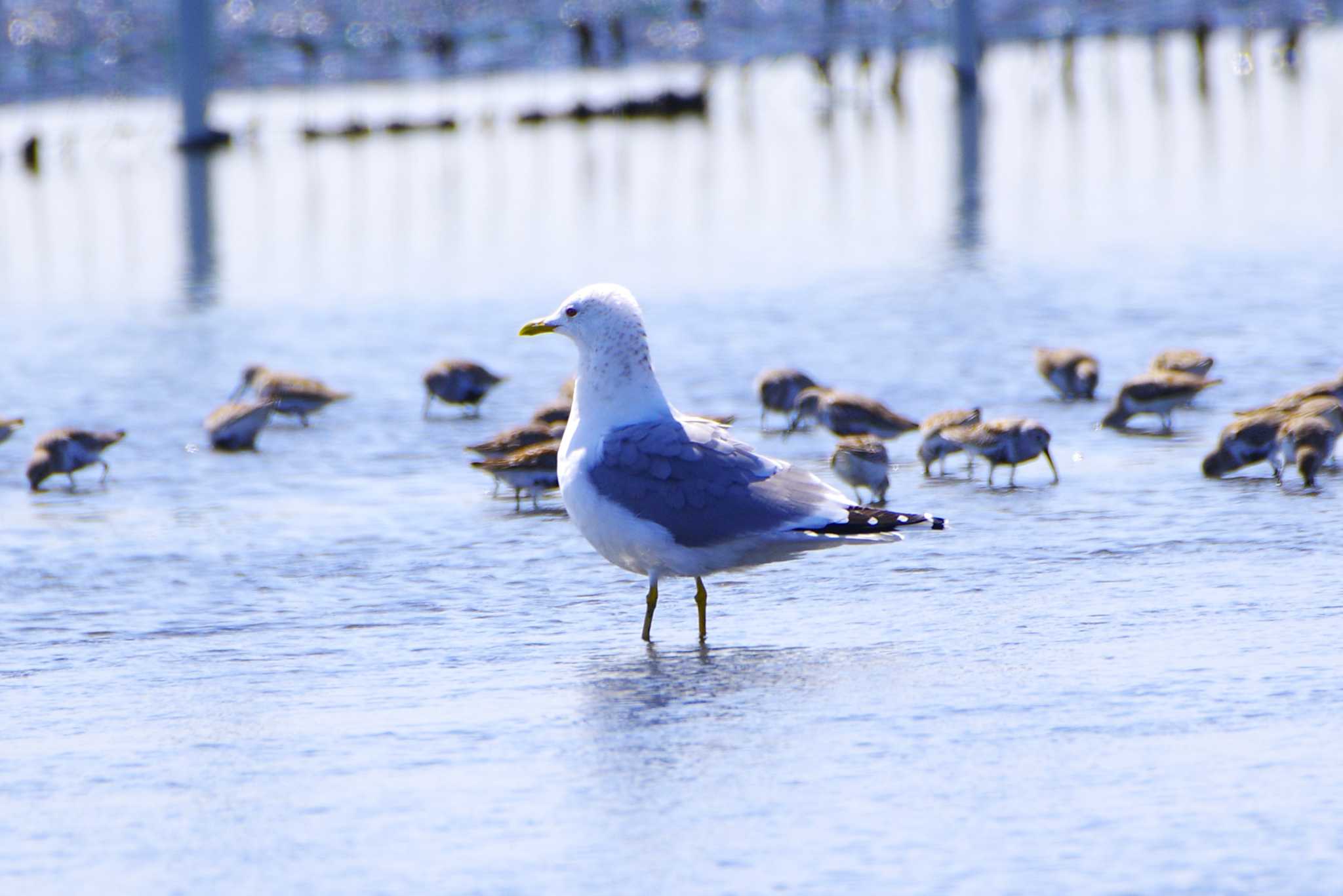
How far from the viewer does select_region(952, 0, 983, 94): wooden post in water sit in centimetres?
5697

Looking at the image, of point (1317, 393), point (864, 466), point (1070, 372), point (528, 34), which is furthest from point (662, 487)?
point (528, 34)

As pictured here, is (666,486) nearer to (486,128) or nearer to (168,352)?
(168,352)

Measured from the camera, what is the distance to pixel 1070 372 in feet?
44.7

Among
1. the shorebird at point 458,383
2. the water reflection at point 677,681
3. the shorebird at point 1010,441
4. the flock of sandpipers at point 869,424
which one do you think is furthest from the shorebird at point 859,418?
the water reflection at point 677,681

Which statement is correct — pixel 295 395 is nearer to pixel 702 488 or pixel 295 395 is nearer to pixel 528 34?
pixel 702 488

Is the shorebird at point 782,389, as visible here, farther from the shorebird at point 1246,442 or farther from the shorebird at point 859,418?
the shorebird at point 1246,442

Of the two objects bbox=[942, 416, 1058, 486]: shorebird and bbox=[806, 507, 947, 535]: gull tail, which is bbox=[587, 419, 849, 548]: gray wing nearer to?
bbox=[806, 507, 947, 535]: gull tail

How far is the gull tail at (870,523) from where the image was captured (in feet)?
24.8

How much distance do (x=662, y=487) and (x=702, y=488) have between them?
150mm

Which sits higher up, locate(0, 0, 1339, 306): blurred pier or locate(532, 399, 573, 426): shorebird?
locate(0, 0, 1339, 306): blurred pier

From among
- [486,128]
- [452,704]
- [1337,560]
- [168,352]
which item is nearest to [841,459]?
[1337,560]

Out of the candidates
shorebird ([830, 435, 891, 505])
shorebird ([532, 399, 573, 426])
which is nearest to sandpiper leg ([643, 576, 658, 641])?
shorebird ([830, 435, 891, 505])

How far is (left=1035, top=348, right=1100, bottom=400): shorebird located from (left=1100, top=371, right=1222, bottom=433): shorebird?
856mm

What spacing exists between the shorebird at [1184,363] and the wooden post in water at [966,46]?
44.4 m
